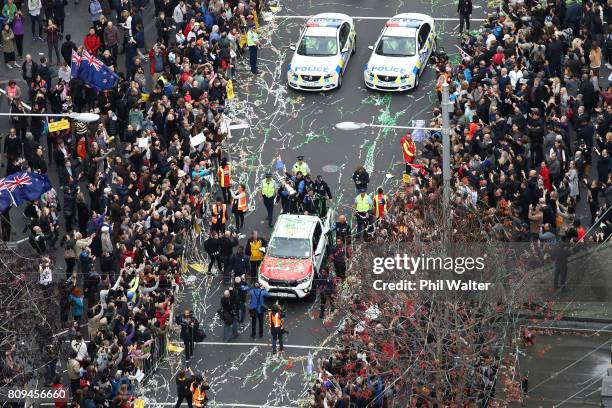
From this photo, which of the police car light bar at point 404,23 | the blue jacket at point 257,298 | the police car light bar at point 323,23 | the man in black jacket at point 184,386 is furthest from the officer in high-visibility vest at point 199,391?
the police car light bar at point 404,23

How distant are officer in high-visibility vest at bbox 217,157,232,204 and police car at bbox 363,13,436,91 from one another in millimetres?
7040

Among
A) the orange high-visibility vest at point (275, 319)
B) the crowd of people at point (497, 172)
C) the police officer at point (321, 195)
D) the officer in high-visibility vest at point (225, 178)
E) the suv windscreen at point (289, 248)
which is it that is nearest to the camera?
the crowd of people at point (497, 172)

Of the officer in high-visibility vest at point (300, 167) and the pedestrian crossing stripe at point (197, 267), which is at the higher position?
the officer in high-visibility vest at point (300, 167)

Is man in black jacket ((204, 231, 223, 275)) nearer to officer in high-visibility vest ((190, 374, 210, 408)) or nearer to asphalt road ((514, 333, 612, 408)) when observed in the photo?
officer in high-visibility vest ((190, 374, 210, 408))

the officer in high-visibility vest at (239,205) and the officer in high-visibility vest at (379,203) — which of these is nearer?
the officer in high-visibility vest at (379,203)

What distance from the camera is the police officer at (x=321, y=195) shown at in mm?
49697

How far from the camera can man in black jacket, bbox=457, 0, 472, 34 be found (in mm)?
58094

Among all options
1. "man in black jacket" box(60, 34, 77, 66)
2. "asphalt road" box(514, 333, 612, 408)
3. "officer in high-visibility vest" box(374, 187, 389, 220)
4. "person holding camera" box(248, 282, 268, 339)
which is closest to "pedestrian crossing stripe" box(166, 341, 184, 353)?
"person holding camera" box(248, 282, 268, 339)

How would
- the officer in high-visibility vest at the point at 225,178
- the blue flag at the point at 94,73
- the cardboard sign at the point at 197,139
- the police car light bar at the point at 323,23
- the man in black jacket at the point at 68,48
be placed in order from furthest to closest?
the police car light bar at the point at 323,23 → the man in black jacket at the point at 68,48 → the blue flag at the point at 94,73 → the cardboard sign at the point at 197,139 → the officer in high-visibility vest at the point at 225,178

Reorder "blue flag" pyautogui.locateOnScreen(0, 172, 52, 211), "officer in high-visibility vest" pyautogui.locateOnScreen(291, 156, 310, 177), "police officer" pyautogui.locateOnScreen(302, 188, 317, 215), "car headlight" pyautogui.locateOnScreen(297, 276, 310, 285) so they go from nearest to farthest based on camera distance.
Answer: "car headlight" pyautogui.locateOnScreen(297, 276, 310, 285), "blue flag" pyautogui.locateOnScreen(0, 172, 52, 211), "police officer" pyautogui.locateOnScreen(302, 188, 317, 215), "officer in high-visibility vest" pyautogui.locateOnScreen(291, 156, 310, 177)

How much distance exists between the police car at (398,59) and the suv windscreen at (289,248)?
9.61 metres

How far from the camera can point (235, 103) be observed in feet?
185

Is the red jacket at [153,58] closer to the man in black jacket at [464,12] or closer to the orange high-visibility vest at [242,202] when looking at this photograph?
the orange high-visibility vest at [242,202]

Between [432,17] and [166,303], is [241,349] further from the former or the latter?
[432,17]
